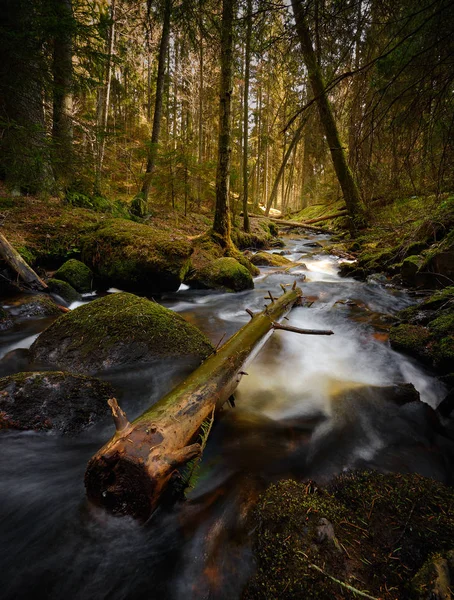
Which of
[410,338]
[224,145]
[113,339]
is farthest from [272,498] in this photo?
[224,145]

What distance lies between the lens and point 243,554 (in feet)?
5.32

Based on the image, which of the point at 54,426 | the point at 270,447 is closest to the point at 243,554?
the point at 270,447

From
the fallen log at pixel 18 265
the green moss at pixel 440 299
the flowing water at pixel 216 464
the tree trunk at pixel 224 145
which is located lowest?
the flowing water at pixel 216 464

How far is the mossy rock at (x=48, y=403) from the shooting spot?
93.7 inches

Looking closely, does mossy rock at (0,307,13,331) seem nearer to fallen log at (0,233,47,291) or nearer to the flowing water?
the flowing water

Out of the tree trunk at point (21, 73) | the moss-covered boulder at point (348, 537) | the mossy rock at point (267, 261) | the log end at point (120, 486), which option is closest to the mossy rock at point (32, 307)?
the tree trunk at point (21, 73)

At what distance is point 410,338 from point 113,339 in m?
4.21

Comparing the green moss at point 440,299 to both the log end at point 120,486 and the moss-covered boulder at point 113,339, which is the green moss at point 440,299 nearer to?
the moss-covered boulder at point 113,339

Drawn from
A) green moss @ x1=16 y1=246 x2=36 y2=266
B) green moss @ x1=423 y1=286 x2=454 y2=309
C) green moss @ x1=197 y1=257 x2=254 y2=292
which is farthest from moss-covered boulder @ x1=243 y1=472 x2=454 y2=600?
green moss @ x1=16 y1=246 x2=36 y2=266

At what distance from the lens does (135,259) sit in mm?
6617

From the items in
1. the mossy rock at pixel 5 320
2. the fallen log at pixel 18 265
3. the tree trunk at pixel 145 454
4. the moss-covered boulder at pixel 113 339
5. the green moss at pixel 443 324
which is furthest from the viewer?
the fallen log at pixel 18 265

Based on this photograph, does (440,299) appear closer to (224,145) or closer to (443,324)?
(443,324)

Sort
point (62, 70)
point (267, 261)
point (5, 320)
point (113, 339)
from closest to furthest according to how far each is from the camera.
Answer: point (113, 339) → point (5, 320) → point (62, 70) → point (267, 261)

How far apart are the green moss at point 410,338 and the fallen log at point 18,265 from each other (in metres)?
6.59
